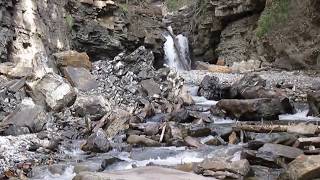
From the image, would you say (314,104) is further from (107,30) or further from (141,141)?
(107,30)

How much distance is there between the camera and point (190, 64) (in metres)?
26.8

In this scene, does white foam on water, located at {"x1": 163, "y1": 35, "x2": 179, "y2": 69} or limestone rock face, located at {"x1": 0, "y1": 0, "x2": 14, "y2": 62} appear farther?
white foam on water, located at {"x1": 163, "y1": 35, "x2": 179, "y2": 69}

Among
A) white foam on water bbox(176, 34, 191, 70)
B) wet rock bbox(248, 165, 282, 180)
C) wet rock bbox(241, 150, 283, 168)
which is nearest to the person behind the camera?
wet rock bbox(248, 165, 282, 180)

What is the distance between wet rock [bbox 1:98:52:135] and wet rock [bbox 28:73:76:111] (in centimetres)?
72

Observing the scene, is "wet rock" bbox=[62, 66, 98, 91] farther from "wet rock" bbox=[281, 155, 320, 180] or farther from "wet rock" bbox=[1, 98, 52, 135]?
"wet rock" bbox=[281, 155, 320, 180]

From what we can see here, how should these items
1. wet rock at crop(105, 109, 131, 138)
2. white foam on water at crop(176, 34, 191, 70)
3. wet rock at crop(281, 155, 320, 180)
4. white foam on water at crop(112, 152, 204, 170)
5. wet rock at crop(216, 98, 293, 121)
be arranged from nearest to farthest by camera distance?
wet rock at crop(281, 155, 320, 180), white foam on water at crop(112, 152, 204, 170), wet rock at crop(105, 109, 131, 138), wet rock at crop(216, 98, 293, 121), white foam on water at crop(176, 34, 191, 70)

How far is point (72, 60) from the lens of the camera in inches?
587

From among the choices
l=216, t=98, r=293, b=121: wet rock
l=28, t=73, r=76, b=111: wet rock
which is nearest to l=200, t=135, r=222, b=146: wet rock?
l=216, t=98, r=293, b=121: wet rock

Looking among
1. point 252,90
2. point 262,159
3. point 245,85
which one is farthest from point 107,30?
point 262,159

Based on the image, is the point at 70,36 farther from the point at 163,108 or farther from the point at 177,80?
the point at 163,108

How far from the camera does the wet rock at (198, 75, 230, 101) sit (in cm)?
1566

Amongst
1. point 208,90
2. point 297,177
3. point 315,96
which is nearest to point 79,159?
point 297,177

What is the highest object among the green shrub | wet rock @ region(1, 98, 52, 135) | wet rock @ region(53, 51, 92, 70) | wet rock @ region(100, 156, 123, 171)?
the green shrub

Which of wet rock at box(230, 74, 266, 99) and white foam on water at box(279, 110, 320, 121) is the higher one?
wet rock at box(230, 74, 266, 99)
